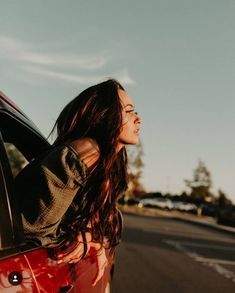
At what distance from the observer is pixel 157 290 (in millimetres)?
7633

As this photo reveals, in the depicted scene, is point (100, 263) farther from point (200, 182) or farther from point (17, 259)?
point (200, 182)

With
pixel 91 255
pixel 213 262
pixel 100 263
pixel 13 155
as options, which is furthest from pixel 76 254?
pixel 13 155

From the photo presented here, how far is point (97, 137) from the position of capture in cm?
232

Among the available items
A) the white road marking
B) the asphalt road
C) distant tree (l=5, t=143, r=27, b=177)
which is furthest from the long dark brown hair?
the white road marking

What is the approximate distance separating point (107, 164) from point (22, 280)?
2.02 feet

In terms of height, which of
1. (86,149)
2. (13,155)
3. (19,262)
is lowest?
(19,262)

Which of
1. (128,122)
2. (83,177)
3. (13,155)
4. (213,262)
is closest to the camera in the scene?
(83,177)

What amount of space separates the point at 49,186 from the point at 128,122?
1.94 ft

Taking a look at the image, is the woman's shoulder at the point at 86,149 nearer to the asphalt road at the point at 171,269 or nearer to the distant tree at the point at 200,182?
the asphalt road at the point at 171,269

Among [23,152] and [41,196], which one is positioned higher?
[23,152]

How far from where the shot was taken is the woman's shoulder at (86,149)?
2.10 m

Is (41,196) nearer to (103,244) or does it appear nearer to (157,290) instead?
(103,244)

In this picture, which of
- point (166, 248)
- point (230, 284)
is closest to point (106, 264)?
point (230, 284)

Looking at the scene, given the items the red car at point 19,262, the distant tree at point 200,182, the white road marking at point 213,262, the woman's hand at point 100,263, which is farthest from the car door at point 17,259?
the distant tree at point 200,182
